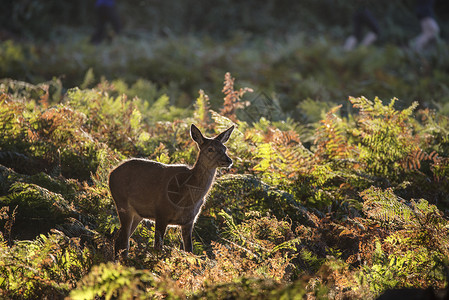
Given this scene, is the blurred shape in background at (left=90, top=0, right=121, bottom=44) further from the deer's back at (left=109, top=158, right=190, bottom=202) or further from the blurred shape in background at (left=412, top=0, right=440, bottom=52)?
the deer's back at (left=109, top=158, right=190, bottom=202)

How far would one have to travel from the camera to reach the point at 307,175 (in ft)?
17.6

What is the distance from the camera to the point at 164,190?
3.78 m

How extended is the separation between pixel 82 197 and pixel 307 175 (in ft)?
7.95

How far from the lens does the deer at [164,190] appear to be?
3762 mm

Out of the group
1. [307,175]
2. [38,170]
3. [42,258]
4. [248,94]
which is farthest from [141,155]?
[248,94]

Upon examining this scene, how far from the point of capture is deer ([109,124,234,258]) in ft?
12.3

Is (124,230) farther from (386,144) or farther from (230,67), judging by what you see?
(230,67)

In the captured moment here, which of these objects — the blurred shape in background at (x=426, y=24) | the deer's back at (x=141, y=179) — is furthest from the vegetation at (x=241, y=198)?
the blurred shape in background at (x=426, y=24)

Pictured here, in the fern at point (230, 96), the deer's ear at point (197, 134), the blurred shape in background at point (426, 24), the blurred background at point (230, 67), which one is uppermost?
the deer's ear at point (197, 134)

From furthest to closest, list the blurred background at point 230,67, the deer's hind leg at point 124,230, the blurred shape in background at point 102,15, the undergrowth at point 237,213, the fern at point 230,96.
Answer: the blurred shape in background at point 102,15 < the blurred background at point 230,67 < the fern at point 230,96 < the deer's hind leg at point 124,230 < the undergrowth at point 237,213

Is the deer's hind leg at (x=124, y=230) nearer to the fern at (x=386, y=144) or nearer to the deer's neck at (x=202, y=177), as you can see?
the deer's neck at (x=202, y=177)

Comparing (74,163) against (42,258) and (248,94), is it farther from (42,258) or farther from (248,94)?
(248,94)

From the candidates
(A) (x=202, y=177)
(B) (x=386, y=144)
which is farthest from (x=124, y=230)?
(B) (x=386, y=144)

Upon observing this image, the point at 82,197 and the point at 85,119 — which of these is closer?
the point at 82,197
